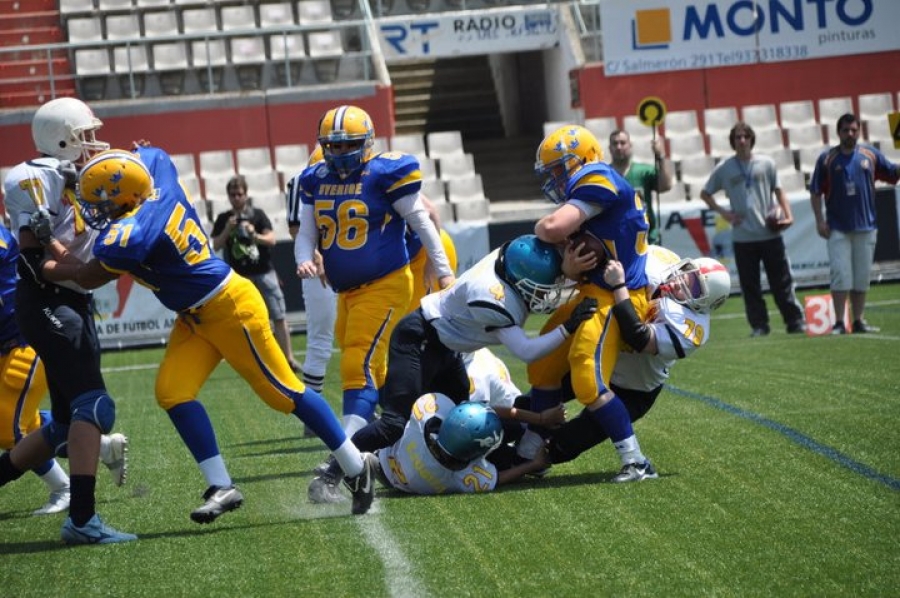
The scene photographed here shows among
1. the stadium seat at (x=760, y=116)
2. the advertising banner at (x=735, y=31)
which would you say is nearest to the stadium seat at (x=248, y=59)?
the advertising banner at (x=735, y=31)

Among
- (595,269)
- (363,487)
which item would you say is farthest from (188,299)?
(595,269)

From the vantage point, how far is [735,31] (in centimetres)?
1908

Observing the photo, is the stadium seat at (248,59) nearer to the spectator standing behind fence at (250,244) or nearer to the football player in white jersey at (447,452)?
the spectator standing behind fence at (250,244)

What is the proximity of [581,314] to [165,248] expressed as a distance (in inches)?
71.7

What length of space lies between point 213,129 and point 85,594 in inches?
545

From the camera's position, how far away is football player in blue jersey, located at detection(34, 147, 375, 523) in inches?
224

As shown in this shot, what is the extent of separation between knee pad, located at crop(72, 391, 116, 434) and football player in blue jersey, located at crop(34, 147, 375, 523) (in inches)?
9.7

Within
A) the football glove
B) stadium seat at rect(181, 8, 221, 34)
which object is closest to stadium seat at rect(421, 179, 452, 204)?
stadium seat at rect(181, 8, 221, 34)

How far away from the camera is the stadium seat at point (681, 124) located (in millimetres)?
18656

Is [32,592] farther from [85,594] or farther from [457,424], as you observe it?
[457,424]

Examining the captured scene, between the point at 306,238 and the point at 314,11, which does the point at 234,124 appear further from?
the point at 306,238

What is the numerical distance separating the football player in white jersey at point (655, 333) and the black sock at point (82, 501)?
195 cm

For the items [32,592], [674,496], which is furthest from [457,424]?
[32,592]

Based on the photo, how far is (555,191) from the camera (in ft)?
21.9
